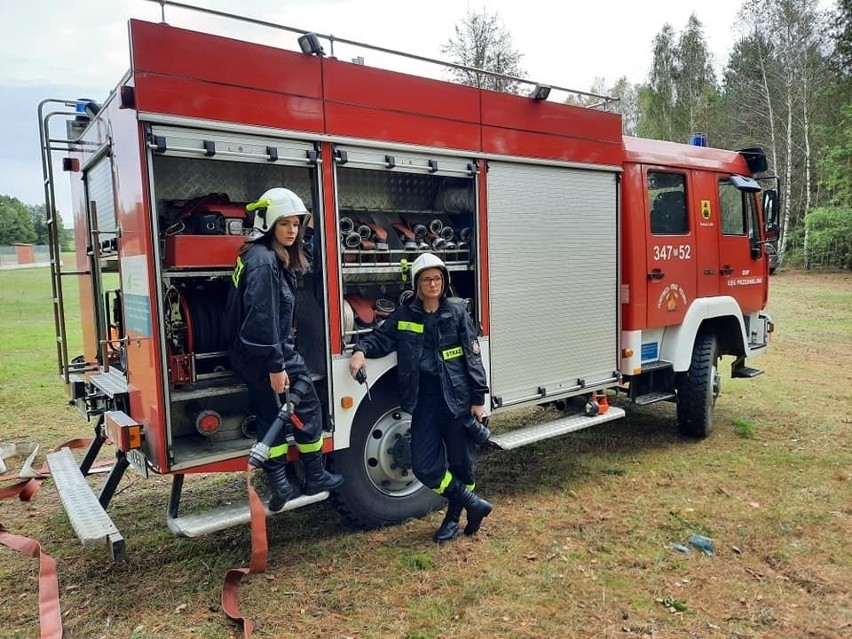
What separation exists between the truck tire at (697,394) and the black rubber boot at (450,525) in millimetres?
3103

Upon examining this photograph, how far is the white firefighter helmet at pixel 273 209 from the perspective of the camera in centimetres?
338

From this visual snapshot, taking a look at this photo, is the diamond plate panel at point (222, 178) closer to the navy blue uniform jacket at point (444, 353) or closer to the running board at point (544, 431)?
the navy blue uniform jacket at point (444, 353)

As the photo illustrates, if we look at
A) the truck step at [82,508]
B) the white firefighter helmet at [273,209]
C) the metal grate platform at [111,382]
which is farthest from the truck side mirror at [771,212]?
the truck step at [82,508]

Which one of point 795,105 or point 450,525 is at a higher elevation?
point 795,105

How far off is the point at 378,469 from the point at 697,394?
11.5 feet

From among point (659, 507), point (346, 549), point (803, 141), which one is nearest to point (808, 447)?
point (659, 507)

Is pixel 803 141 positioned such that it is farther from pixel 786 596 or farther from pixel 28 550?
pixel 28 550

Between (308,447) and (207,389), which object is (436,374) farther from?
(207,389)

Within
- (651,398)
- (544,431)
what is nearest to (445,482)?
(544,431)

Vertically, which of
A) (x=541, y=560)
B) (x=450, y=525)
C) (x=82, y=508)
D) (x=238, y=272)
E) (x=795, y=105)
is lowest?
(x=541, y=560)

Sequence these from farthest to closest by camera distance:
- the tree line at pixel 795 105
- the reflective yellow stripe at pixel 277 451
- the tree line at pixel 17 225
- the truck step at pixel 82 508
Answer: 1. the tree line at pixel 17 225
2. the tree line at pixel 795 105
3. the reflective yellow stripe at pixel 277 451
4. the truck step at pixel 82 508

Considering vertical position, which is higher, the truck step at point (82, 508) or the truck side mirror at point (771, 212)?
the truck side mirror at point (771, 212)

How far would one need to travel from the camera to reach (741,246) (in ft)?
21.5

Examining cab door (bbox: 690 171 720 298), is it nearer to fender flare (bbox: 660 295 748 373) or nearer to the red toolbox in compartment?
fender flare (bbox: 660 295 748 373)
